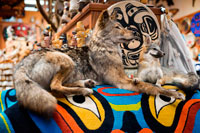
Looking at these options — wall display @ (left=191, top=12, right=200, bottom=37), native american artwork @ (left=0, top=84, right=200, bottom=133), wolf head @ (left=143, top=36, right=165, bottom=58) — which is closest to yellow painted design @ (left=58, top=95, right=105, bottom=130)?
native american artwork @ (left=0, top=84, right=200, bottom=133)

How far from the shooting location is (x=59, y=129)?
1.03 meters

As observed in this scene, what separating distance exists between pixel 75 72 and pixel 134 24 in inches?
32.6

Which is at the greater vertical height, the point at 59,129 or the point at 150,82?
the point at 150,82

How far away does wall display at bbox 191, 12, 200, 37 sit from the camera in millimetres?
4906

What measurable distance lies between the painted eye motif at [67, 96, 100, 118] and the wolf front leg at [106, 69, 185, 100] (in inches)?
11.7

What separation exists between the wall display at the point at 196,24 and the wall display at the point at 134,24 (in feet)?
12.1

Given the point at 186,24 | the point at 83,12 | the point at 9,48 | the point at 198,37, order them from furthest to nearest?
the point at 186,24 < the point at 198,37 < the point at 9,48 < the point at 83,12

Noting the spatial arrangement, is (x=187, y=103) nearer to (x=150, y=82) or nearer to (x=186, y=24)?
(x=150, y=82)

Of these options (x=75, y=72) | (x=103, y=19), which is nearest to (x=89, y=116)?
(x=75, y=72)

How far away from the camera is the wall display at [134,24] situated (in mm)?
1834

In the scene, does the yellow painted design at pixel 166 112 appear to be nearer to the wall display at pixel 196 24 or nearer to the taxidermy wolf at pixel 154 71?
the taxidermy wolf at pixel 154 71

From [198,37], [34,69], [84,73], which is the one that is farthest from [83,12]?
[198,37]

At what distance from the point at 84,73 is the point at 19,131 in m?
0.66

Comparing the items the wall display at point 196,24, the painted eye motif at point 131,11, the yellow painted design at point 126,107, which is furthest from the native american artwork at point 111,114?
the wall display at point 196,24
